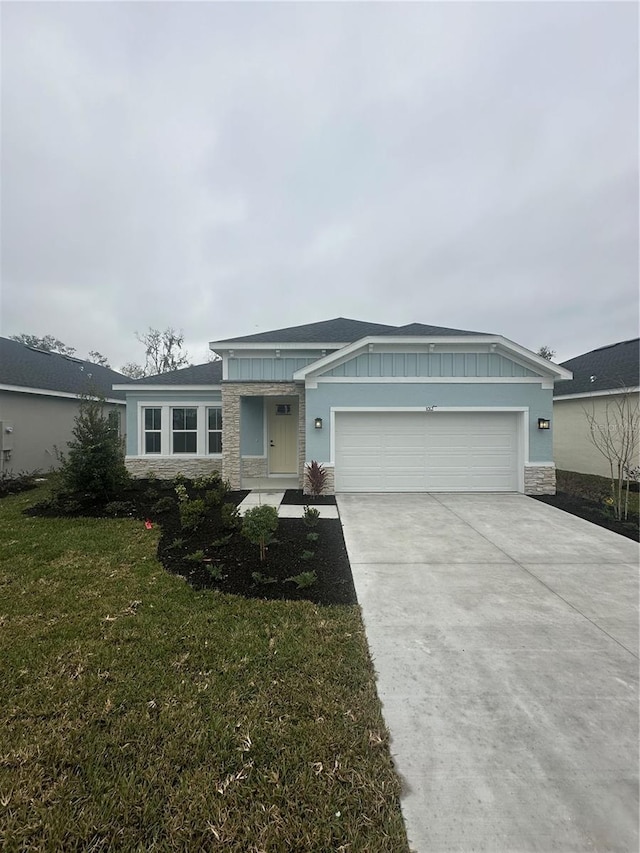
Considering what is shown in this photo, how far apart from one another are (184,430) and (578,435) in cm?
1406

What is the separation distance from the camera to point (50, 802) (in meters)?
1.86

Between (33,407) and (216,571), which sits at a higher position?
(33,407)

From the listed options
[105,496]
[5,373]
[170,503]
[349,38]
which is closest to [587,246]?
[349,38]

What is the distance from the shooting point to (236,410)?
34.7 ft

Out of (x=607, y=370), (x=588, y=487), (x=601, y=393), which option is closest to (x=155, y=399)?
(x=588, y=487)

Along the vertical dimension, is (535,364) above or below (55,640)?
above

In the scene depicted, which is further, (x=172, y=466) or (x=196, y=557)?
(x=172, y=466)

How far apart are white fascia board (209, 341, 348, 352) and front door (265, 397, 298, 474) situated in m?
1.77

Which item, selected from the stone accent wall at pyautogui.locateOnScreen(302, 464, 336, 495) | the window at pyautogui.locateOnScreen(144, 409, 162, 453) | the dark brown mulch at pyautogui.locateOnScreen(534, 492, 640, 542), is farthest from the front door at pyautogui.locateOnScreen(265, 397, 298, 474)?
the dark brown mulch at pyautogui.locateOnScreen(534, 492, 640, 542)

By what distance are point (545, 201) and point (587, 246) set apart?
2951mm

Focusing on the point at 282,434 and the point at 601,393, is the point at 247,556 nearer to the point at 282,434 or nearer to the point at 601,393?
the point at 282,434

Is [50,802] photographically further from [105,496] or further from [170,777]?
[105,496]

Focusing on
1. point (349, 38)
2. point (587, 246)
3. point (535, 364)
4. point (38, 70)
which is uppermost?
point (349, 38)

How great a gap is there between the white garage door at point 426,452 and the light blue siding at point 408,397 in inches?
12.8
